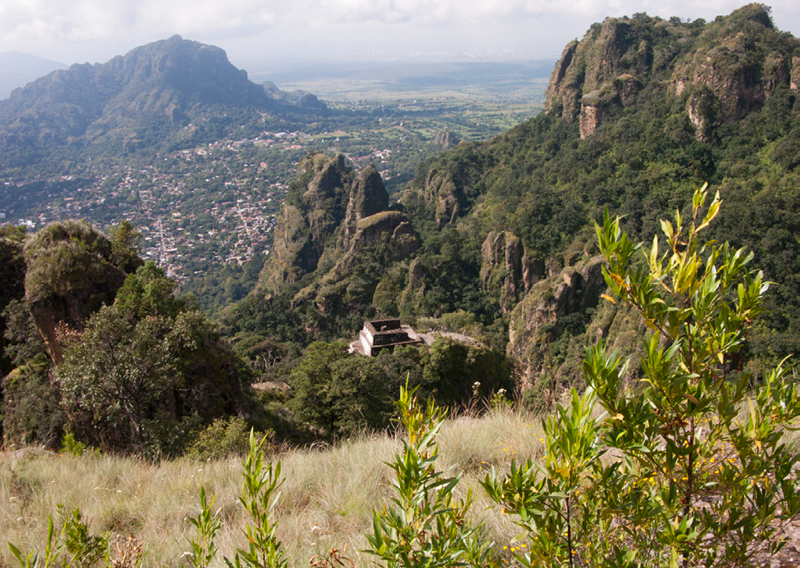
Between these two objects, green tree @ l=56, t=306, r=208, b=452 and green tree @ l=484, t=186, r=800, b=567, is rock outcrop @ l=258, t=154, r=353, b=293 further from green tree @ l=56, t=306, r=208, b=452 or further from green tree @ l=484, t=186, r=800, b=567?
green tree @ l=484, t=186, r=800, b=567

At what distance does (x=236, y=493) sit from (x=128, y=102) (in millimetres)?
176558

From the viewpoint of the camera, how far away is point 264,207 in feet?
252

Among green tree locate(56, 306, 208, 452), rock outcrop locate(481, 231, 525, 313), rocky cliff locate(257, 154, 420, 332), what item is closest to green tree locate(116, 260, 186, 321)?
green tree locate(56, 306, 208, 452)

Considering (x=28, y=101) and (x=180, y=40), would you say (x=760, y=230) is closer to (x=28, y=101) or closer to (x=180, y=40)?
(x=28, y=101)

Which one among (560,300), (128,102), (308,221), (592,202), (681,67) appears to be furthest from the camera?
(128,102)

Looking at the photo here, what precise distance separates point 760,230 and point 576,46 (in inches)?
1296

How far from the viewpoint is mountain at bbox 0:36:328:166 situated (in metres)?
119

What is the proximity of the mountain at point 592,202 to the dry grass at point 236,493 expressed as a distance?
18620 mm

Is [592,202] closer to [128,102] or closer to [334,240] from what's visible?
[334,240]

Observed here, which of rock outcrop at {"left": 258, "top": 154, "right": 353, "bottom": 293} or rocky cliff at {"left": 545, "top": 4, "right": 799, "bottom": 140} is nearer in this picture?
rocky cliff at {"left": 545, "top": 4, "right": 799, "bottom": 140}

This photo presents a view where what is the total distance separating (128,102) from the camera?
14512 centimetres

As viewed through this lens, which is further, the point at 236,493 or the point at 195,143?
the point at 195,143

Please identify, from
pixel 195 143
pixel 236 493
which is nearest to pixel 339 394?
pixel 236 493

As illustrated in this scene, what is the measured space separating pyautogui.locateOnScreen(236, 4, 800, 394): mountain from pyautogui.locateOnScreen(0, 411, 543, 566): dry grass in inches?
733
